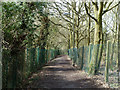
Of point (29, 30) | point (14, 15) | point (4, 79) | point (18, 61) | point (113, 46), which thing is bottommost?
point (4, 79)

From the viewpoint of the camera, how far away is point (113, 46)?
7.36 meters

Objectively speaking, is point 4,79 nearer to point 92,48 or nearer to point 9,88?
point 9,88

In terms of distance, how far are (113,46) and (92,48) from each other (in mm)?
3549

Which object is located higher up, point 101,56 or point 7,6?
point 7,6

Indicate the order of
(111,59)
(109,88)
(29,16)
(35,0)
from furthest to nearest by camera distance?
(35,0)
(29,16)
(111,59)
(109,88)

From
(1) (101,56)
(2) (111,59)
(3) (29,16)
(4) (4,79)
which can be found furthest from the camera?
(1) (101,56)

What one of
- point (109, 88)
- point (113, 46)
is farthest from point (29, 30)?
point (109, 88)

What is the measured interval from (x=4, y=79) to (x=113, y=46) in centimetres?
507

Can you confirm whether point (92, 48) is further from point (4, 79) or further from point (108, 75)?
point (4, 79)

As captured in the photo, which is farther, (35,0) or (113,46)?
(35,0)

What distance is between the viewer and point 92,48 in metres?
10.9

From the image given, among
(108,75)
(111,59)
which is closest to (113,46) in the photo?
(111,59)

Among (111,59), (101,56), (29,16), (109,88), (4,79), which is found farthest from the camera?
(101,56)

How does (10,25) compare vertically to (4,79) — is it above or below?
above
